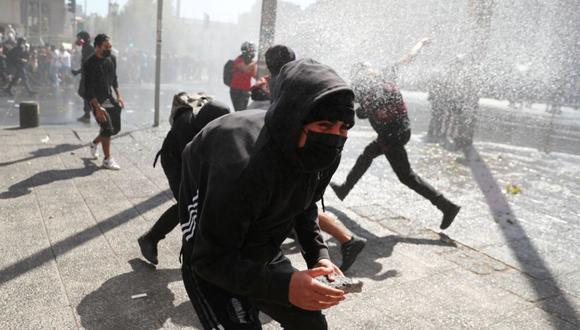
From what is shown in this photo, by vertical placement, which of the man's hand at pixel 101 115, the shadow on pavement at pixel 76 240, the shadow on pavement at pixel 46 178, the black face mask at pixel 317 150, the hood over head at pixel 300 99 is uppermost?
the hood over head at pixel 300 99

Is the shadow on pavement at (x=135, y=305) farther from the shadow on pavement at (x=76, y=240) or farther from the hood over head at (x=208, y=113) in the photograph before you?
the hood over head at (x=208, y=113)

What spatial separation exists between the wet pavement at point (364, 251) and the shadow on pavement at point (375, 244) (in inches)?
0.7

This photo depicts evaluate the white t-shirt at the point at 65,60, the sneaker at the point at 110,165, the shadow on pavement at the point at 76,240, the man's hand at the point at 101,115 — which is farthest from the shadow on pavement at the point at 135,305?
the white t-shirt at the point at 65,60

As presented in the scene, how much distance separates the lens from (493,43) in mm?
16766

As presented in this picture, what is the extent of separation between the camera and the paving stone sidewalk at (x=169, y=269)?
3314mm

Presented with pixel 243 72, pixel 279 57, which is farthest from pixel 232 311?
pixel 243 72

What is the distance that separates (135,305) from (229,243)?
74.8 inches

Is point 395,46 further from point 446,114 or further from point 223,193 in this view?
point 223,193

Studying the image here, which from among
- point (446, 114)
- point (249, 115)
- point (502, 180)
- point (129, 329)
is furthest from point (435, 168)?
point (249, 115)

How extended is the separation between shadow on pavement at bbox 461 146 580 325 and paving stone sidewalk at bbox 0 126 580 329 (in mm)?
16

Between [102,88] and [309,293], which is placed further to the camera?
[102,88]

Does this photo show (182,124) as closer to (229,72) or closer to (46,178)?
(46,178)

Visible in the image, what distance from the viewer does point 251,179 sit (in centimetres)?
173

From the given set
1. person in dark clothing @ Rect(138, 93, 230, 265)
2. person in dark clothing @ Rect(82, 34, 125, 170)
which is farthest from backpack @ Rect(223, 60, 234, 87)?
person in dark clothing @ Rect(138, 93, 230, 265)
